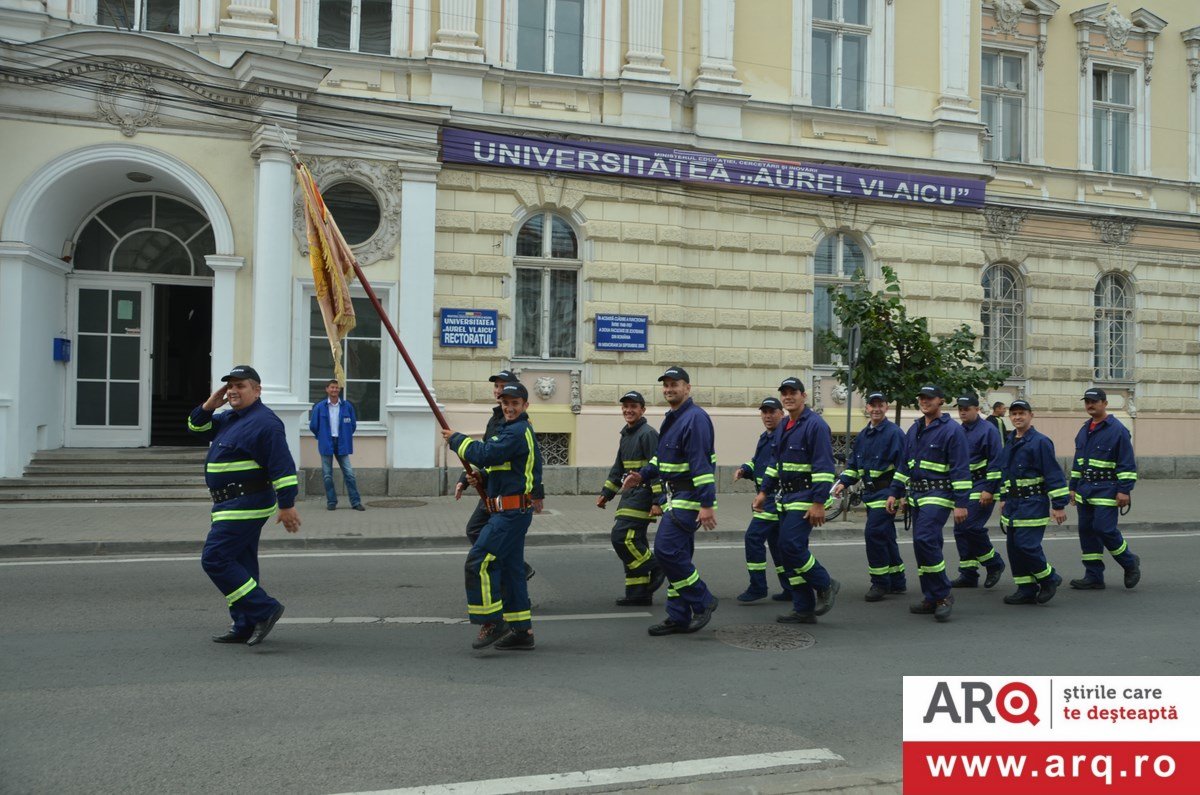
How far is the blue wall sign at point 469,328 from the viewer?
1619cm

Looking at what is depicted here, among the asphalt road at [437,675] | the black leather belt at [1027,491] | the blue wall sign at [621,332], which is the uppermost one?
the blue wall sign at [621,332]

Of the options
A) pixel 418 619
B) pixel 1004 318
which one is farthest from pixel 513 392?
pixel 1004 318

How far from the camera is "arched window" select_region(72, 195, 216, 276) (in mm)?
16016

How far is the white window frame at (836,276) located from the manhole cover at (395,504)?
789cm

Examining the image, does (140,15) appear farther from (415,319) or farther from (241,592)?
(241,592)

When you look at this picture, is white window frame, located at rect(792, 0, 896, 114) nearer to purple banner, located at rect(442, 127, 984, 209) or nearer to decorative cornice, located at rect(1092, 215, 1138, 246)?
purple banner, located at rect(442, 127, 984, 209)

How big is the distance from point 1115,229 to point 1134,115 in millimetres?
2971

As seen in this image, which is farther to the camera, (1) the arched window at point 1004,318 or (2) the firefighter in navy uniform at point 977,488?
(1) the arched window at point 1004,318

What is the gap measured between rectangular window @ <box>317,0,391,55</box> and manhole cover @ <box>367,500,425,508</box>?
721cm

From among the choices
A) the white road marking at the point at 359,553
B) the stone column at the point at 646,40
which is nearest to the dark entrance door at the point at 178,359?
the white road marking at the point at 359,553

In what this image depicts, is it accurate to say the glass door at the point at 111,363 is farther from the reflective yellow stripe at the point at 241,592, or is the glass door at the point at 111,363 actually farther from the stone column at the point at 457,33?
the reflective yellow stripe at the point at 241,592

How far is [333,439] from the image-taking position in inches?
563

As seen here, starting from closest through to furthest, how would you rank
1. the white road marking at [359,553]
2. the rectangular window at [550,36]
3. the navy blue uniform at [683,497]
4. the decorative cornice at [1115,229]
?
the navy blue uniform at [683,497] < the white road marking at [359,553] < the rectangular window at [550,36] < the decorative cornice at [1115,229]

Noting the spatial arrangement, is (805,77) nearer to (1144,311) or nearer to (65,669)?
(1144,311)
